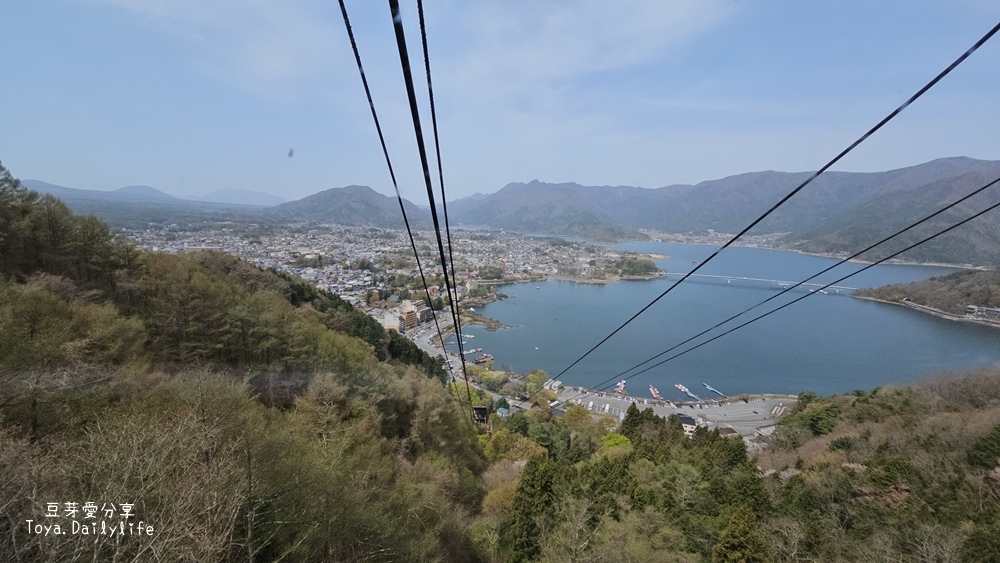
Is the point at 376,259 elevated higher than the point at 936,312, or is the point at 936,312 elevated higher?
the point at 376,259

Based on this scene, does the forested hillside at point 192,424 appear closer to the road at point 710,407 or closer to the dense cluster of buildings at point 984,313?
the road at point 710,407

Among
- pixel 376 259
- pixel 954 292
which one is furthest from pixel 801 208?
pixel 376 259

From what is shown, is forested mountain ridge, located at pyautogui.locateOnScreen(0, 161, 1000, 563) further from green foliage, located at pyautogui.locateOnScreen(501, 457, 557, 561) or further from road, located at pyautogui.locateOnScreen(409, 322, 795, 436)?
road, located at pyautogui.locateOnScreen(409, 322, 795, 436)

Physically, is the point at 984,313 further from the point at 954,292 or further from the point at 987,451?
the point at 987,451

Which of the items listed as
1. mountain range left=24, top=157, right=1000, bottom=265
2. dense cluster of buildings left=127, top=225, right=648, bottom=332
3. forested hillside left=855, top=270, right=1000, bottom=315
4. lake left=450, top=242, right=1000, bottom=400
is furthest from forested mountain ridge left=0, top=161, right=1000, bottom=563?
forested hillside left=855, top=270, right=1000, bottom=315

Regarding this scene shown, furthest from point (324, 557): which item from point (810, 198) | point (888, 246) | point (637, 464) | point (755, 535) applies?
point (810, 198)

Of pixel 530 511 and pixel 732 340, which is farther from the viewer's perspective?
pixel 732 340

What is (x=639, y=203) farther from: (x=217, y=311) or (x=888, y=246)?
(x=217, y=311)

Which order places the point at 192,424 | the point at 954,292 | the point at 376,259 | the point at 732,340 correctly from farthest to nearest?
the point at 376,259, the point at 954,292, the point at 732,340, the point at 192,424
